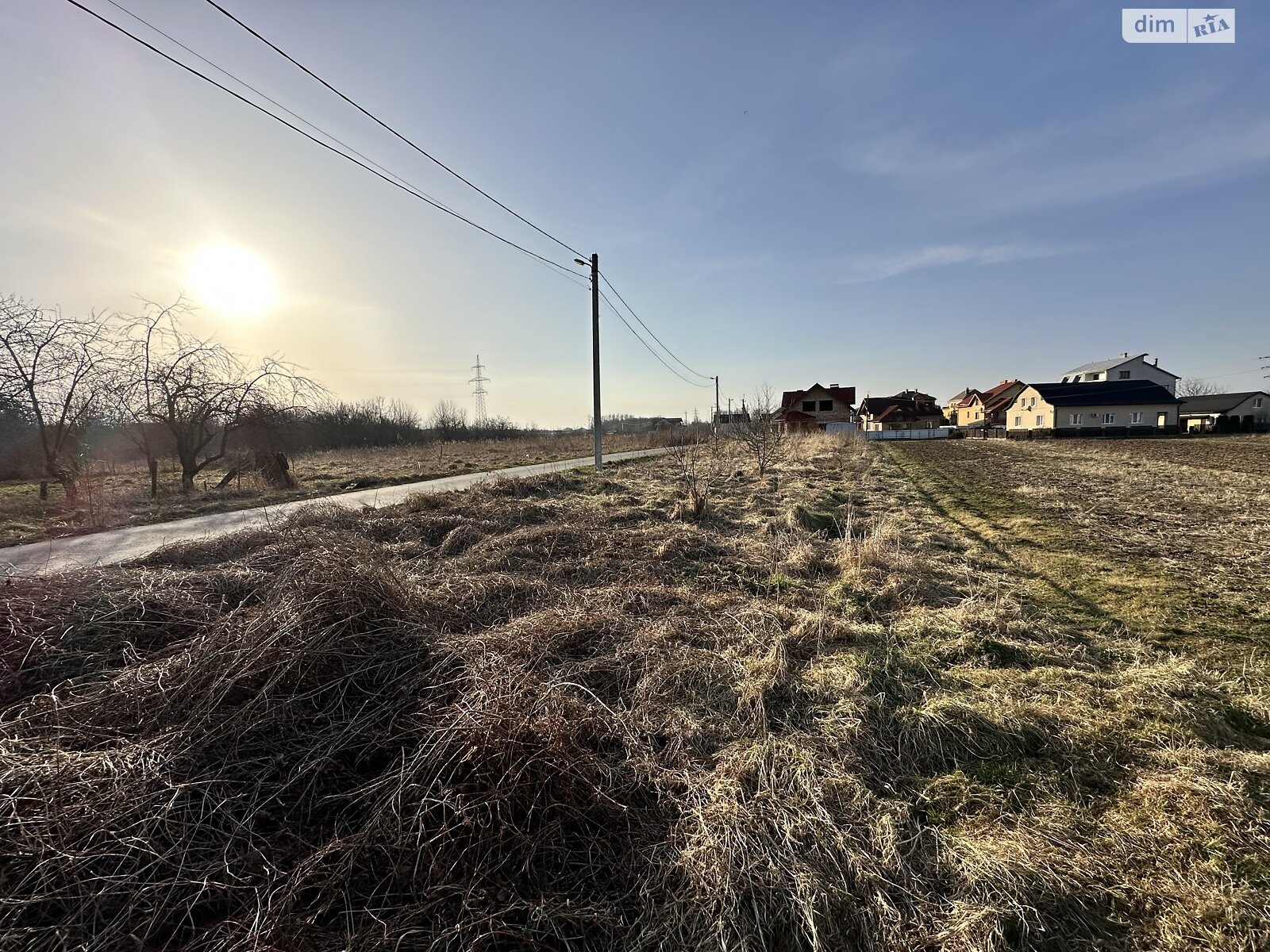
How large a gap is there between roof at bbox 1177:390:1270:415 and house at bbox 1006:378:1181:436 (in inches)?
385

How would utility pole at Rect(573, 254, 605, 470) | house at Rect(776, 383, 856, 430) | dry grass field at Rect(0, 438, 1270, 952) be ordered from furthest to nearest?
house at Rect(776, 383, 856, 430) → utility pole at Rect(573, 254, 605, 470) → dry grass field at Rect(0, 438, 1270, 952)

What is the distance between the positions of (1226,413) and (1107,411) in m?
17.5

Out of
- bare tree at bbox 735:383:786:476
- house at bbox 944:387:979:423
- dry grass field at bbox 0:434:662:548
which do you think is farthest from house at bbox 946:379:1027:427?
dry grass field at bbox 0:434:662:548

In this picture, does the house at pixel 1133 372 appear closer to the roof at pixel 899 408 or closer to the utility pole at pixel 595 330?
the roof at pixel 899 408

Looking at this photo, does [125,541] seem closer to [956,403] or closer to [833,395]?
[833,395]

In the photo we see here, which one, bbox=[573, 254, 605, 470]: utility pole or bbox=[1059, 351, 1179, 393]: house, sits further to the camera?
bbox=[1059, 351, 1179, 393]: house

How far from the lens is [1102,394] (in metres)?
51.2

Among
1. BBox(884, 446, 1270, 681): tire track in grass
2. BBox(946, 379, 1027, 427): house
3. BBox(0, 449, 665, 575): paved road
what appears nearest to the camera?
BBox(884, 446, 1270, 681): tire track in grass

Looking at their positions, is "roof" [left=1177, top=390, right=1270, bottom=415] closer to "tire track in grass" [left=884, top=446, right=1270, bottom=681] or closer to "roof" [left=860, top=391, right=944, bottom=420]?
"roof" [left=860, top=391, right=944, bottom=420]

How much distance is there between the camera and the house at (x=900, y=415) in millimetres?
68750

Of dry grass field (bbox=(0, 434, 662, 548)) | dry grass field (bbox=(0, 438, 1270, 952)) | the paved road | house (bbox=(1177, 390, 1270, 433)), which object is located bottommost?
dry grass field (bbox=(0, 438, 1270, 952))

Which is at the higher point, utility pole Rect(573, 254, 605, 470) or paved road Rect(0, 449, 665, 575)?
utility pole Rect(573, 254, 605, 470)

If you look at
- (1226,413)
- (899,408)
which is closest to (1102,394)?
(1226,413)

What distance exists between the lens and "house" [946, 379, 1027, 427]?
6694 cm
